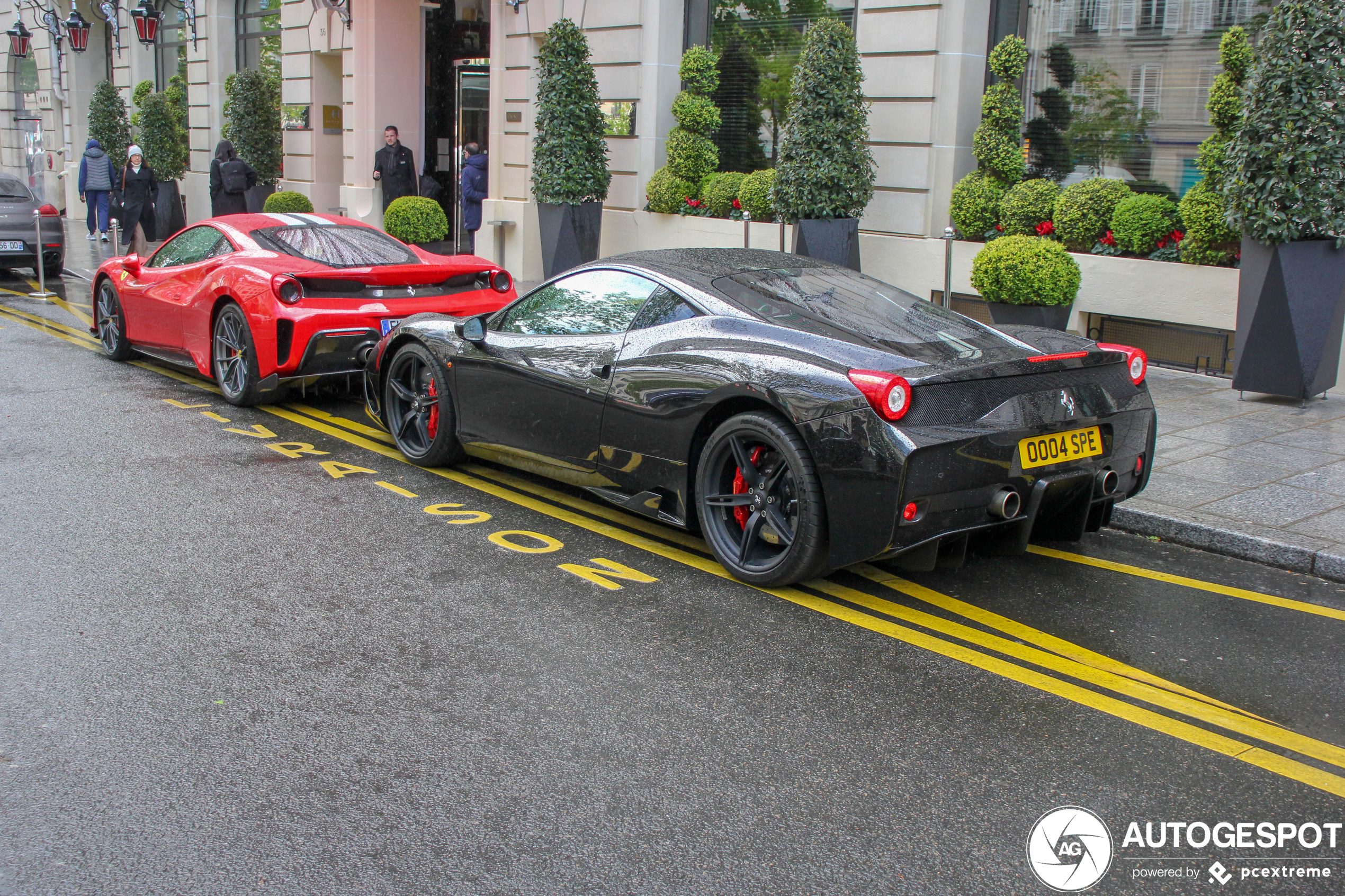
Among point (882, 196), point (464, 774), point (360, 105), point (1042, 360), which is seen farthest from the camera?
point (360, 105)

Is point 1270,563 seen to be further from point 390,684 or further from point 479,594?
point 390,684

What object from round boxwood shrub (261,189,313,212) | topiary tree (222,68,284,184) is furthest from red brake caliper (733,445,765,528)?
topiary tree (222,68,284,184)

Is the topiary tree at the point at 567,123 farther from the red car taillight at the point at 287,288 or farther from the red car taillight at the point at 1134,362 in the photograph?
the red car taillight at the point at 1134,362

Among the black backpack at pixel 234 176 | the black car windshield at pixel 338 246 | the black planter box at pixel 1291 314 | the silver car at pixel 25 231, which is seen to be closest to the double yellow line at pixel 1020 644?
the black car windshield at pixel 338 246

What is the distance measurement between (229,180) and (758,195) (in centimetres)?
1101

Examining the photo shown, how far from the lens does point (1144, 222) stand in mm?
10789

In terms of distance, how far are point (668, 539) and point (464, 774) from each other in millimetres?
2501

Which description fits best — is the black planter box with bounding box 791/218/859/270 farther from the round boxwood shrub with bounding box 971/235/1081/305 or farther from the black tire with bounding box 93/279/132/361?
the black tire with bounding box 93/279/132/361

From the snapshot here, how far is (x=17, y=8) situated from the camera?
113 feet

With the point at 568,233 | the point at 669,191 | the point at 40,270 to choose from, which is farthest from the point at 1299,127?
the point at 40,270

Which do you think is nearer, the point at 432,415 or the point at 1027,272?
the point at 432,415

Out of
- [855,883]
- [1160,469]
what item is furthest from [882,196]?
[855,883]

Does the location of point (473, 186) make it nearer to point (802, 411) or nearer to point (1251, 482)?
point (1251, 482)

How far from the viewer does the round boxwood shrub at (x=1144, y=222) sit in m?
10.8
